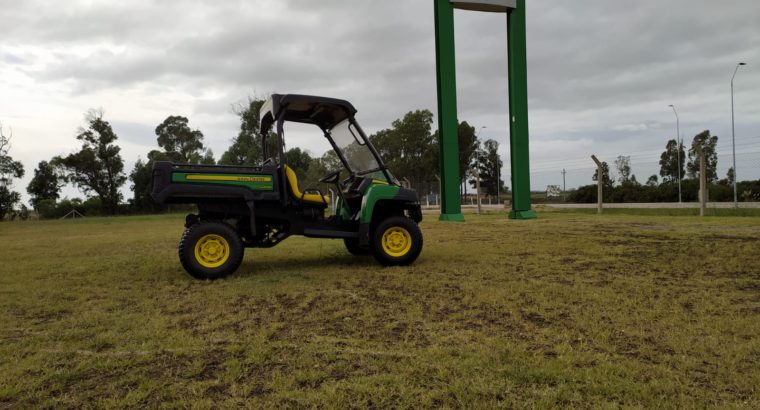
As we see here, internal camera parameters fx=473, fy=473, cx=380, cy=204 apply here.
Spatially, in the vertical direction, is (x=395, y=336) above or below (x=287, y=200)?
below

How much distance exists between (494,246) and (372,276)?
3443mm

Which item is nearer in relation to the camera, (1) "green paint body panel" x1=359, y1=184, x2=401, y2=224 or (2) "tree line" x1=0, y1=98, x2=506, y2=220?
(1) "green paint body panel" x1=359, y1=184, x2=401, y2=224

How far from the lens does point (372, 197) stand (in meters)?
6.05

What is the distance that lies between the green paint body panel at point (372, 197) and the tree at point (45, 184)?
49358 mm

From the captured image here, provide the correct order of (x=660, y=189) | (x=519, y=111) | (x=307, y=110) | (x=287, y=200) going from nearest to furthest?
(x=287, y=200), (x=307, y=110), (x=519, y=111), (x=660, y=189)

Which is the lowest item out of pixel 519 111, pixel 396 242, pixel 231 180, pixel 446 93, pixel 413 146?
pixel 396 242

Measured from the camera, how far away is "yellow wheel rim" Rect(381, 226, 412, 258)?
249 inches

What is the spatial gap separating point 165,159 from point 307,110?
4741cm

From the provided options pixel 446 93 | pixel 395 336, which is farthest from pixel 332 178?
pixel 446 93

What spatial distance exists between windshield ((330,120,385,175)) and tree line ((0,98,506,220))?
19060 millimetres

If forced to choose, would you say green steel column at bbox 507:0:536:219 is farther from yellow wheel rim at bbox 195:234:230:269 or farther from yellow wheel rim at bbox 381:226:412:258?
yellow wheel rim at bbox 195:234:230:269

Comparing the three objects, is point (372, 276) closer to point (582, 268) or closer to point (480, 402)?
point (582, 268)

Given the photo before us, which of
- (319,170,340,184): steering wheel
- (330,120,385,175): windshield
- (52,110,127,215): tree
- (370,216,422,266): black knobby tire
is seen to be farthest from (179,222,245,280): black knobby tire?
(52,110,127,215): tree

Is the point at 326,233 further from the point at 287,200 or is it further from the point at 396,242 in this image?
the point at 396,242
